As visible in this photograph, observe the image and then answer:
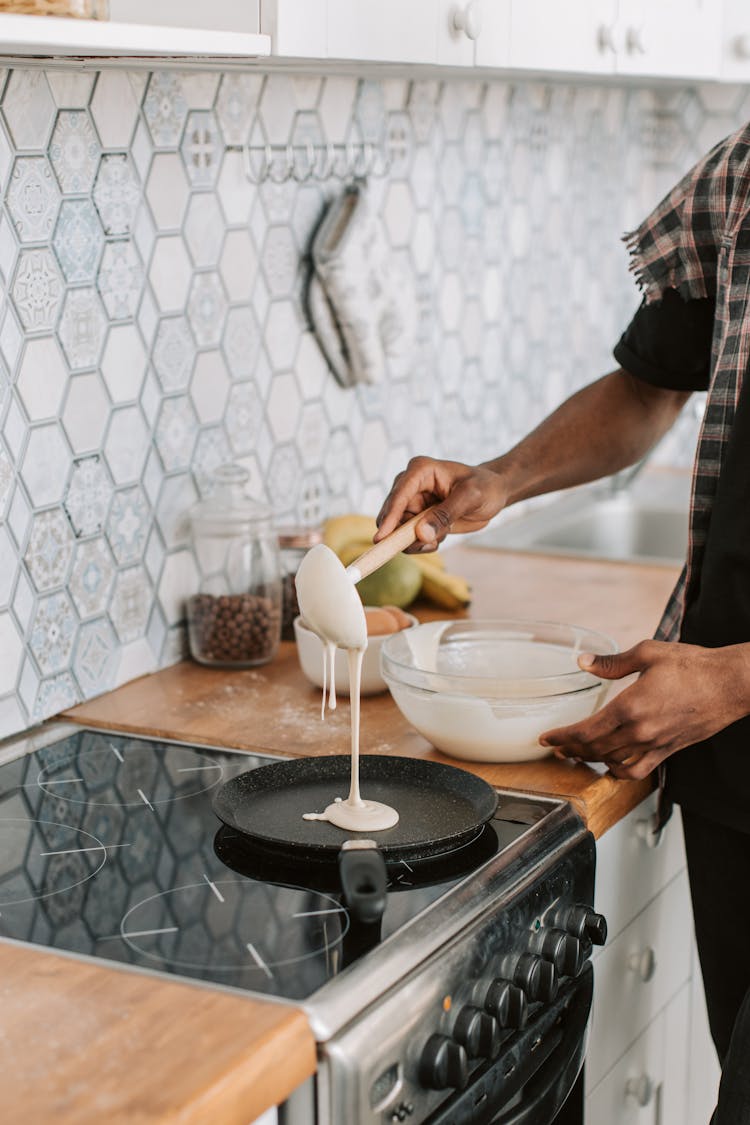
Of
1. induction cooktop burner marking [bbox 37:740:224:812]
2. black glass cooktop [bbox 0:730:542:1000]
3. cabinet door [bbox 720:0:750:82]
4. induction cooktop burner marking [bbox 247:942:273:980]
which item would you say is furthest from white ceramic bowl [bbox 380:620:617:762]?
cabinet door [bbox 720:0:750:82]

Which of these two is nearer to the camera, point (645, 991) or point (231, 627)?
point (645, 991)

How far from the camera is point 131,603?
186cm

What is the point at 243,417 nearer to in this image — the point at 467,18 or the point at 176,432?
the point at 176,432

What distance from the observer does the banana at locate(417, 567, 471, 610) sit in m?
2.13

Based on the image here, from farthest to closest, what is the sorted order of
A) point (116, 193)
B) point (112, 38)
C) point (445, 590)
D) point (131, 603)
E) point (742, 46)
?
point (742, 46) → point (445, 590) → point (131, 603) → point (116, 193) → point (112, 38)

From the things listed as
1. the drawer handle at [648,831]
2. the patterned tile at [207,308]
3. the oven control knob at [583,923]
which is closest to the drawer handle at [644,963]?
the drawer handle at [648,831]

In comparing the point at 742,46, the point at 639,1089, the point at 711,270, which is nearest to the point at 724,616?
the point at 711,270

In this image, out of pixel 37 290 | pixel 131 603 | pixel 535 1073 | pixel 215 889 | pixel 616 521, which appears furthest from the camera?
pixel 616 521

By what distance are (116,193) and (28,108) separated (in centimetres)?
17

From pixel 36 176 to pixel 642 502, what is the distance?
5.35ft

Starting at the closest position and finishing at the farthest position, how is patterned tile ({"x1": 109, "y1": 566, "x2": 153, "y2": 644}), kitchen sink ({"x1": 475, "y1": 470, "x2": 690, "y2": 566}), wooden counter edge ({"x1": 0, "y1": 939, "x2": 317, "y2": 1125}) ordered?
1. wooden counter edge ({"x1": 0, "y1": 939, "x2": 317, "y2": 1125})
2. patterned tile ({"x1": 109, "y1": 566, "x2": 153, "y2": 644})
3. kitchen sink ({"x1": 475, "y1": 470, "x2": 690, "y2": 566})

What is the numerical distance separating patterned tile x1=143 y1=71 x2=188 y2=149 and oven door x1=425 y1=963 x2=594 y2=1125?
43.0 inches

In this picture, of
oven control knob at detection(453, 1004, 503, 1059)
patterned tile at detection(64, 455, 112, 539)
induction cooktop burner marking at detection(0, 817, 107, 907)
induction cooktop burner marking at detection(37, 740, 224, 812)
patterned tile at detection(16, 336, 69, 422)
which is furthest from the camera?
patterned tile at detection(64, 455, 112, 539)

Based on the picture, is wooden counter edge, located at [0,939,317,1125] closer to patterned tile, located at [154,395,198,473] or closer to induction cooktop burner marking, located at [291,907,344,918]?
induction cooktop burner marking, located at [291,907,344,918]
